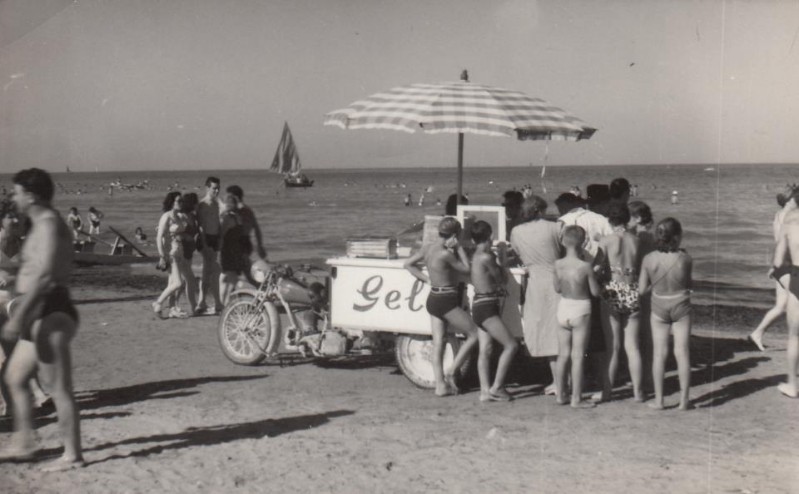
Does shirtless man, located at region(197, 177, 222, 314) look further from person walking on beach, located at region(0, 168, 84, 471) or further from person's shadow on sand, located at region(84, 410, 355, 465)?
person walking on beach, located at region(0, 168, 84, 471)

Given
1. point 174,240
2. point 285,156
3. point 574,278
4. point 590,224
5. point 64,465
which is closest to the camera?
point 64,465

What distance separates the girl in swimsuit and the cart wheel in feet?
3.97

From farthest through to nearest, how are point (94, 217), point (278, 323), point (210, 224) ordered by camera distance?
point (94, 217)
point (210, 224)
point (278, 323)

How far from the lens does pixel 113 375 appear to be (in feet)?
27.8

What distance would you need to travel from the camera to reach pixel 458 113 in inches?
311

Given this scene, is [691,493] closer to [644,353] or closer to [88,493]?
[644,353]

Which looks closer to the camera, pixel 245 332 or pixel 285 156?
pixel 245 332

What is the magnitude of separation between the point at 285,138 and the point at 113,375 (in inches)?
1810

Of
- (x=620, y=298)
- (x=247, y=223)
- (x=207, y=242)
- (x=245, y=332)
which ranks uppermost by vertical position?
(x=247, y=223)

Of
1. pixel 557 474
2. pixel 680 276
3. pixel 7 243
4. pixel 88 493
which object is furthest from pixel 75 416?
pixel 680 276

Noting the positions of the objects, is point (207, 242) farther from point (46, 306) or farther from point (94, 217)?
point (94, 217)

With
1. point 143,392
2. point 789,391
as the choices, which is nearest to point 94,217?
point 143,392

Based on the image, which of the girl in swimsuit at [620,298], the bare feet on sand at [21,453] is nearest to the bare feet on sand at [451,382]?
the girl in swimsuit at [620,298]

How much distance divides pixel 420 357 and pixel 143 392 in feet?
8.09
